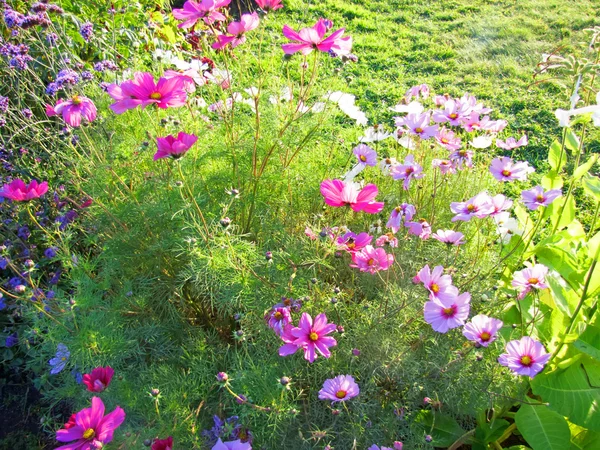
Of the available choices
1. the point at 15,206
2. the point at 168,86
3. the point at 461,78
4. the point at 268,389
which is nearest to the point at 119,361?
the point at 268,389

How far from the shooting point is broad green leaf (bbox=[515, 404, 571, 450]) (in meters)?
1.51

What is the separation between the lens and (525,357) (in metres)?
1.30

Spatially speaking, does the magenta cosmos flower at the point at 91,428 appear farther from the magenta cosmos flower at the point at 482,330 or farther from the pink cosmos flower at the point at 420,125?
the pink cosmos flower at the point at 420,125

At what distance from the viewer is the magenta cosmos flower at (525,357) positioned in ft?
4.17

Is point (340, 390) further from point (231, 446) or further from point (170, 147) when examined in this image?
point (170, 147)

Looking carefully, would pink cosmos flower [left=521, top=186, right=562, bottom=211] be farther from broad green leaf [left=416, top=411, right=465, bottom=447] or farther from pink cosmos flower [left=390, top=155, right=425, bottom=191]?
broad green leaf [left=416, top=411, right=465, bottom=447]

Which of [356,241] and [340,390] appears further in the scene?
[356,241]

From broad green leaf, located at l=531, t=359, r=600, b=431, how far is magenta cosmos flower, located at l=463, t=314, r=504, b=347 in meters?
0.35

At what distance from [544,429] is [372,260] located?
68 cm

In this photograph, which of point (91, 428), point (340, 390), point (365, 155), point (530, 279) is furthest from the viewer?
point (365, 155)

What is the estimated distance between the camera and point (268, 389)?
1.44 m

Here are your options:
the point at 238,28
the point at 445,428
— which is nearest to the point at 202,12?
the point at 238,28

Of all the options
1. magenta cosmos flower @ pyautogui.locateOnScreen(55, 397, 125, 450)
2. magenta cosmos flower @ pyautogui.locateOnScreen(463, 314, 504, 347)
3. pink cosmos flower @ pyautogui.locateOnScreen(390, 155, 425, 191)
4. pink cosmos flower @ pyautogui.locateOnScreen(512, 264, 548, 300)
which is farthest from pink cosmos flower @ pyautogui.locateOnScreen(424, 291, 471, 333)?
magenta cosmos flower @ pyautogui.locateOnScreen(55, 397, 125, 450)

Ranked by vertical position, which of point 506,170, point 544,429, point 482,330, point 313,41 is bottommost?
point 544,429
